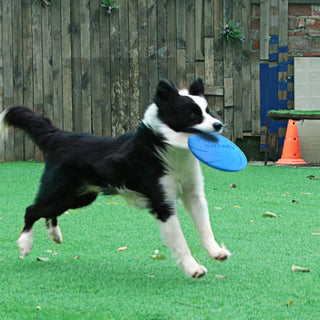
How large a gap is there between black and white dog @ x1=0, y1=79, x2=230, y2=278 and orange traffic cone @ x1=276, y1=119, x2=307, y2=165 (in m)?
7.21

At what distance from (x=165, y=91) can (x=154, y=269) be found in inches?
43.3

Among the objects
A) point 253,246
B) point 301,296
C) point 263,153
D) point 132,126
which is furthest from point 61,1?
point 301,296

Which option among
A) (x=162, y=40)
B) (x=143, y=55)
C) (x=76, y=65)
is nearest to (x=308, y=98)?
(x=162, y=40)

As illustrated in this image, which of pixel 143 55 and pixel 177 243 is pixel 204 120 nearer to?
pixel 177 243

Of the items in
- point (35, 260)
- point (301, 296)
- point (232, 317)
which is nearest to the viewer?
point (232, 317)

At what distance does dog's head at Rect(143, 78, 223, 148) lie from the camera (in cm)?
424

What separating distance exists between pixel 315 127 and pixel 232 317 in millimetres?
8918

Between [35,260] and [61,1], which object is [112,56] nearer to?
[61,1]

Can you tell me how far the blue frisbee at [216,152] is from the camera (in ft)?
13.7

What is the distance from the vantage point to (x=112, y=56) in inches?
467

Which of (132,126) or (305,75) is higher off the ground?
(305,75)

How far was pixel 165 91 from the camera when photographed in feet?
14.1

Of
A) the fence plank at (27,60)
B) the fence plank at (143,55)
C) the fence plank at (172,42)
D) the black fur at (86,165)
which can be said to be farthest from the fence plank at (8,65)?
the black fur at (86,165)

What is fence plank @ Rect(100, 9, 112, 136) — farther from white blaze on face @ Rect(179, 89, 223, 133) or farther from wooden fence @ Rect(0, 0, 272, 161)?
white blaze on face @ Rect(179, 89, 223, 133)
